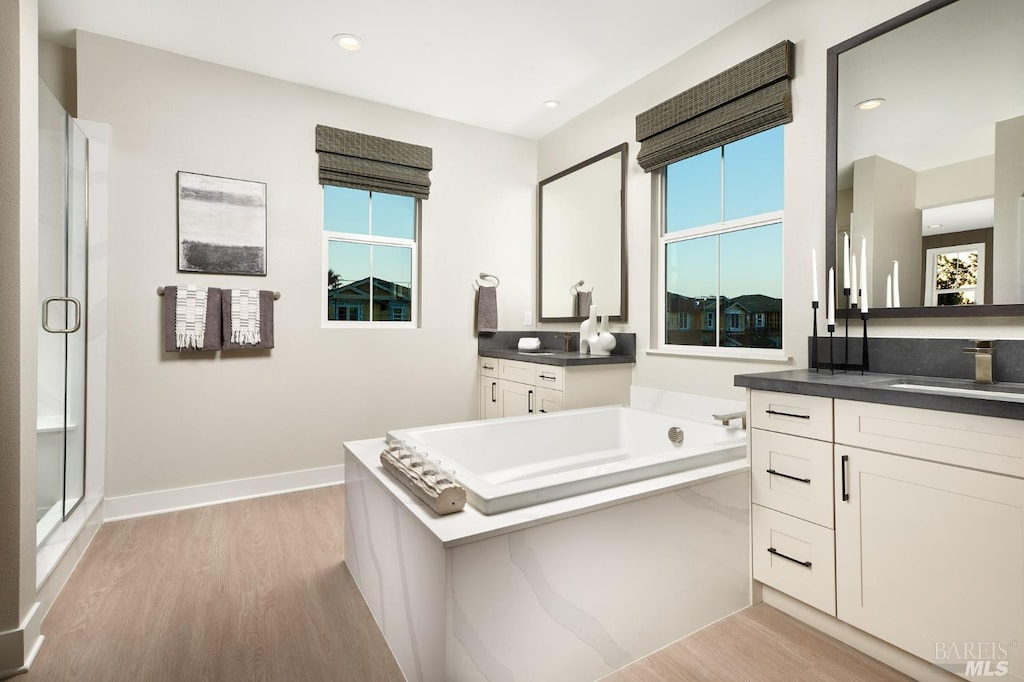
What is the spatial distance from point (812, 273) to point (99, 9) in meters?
3.64

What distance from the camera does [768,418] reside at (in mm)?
1867

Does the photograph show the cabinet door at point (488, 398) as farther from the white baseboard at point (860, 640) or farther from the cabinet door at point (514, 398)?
the white baseboard at point (860, 640)

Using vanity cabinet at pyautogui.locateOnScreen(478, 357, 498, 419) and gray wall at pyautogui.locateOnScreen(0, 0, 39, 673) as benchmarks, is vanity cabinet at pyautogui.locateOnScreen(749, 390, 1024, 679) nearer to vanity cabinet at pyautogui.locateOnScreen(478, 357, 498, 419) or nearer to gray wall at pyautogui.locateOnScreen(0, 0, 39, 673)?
vanity cabinet at pyautogui.locateOnScreen(478, 357, 498, 419)

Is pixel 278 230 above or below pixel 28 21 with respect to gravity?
below

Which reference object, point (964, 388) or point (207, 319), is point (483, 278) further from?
point (964, 388)

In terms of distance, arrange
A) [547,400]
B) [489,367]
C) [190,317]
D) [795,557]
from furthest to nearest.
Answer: [489,367], [547,400], [190,317], [795,557]

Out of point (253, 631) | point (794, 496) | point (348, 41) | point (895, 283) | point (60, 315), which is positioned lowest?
point (253, 631)

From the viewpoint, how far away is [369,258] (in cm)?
360

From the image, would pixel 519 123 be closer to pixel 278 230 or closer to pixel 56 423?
pixel 278 230

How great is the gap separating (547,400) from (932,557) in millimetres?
1963

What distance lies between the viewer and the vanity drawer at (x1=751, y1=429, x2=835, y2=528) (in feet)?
5.55

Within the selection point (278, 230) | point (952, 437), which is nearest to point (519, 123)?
point (278, 230)

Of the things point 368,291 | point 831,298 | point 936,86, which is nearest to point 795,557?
point 831,298

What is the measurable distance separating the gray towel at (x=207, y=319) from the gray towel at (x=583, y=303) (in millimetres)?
2336
